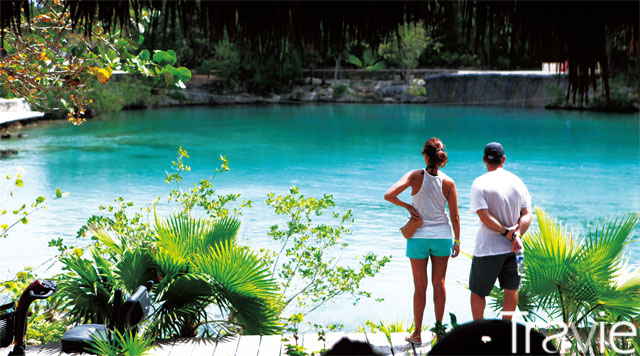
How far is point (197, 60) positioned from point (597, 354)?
51.4 meters

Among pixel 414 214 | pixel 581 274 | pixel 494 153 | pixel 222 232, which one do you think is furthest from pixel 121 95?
pixel 581 274

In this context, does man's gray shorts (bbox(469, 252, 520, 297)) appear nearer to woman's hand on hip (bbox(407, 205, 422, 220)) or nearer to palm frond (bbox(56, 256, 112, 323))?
woman's hand on hip (bbox(407, 205, 422, 220))

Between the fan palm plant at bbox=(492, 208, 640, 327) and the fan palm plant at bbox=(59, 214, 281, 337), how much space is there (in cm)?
204

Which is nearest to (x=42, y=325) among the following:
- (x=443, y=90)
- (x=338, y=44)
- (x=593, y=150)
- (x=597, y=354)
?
(x=338, y=44)

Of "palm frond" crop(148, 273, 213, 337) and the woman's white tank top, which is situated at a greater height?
the woman's white tank top

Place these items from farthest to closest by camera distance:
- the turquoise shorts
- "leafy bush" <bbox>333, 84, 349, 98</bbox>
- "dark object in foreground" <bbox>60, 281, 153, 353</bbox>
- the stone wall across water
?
"leafy bush" <bbox>333, 84, 349, 98</bbox>
the stone wall across water
the turquoise shorts
"dark object in foreground" <bbox>60, 281, 153, 353</bbox>

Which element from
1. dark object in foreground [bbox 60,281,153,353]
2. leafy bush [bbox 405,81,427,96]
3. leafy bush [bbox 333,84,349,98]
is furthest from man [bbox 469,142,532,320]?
leafy bush [bbox 333,84,349,98]

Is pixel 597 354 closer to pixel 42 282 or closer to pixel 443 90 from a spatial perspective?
pixel 42 282

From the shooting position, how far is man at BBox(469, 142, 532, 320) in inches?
196

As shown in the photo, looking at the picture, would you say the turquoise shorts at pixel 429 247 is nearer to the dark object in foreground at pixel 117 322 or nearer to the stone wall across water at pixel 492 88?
the dark object in foreground at pixel 117 322

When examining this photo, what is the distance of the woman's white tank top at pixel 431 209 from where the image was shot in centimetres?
519

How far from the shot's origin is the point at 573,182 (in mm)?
17438

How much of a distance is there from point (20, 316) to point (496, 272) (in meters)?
3.19

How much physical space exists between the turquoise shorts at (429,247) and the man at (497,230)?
0.22 meters
